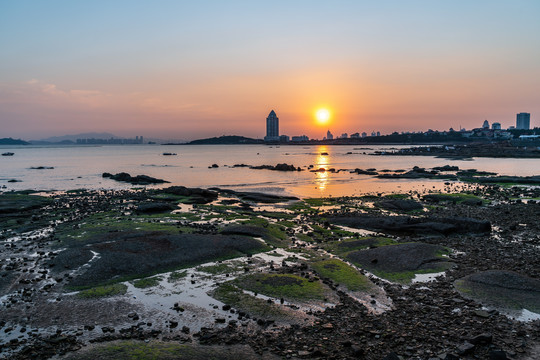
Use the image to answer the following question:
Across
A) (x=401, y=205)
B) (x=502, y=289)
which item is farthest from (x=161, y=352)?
(x=401, y=205)

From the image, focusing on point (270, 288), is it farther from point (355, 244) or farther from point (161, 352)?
point (355, 244)

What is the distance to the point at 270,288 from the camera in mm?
17953

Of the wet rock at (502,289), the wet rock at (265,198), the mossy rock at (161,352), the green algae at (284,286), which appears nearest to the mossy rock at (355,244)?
the green algae at (284,286)

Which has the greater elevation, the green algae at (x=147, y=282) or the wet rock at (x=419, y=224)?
the wet rock at (x=419, y=224)

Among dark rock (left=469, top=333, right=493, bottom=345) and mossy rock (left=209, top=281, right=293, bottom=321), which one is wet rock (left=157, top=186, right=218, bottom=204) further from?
dark rock (left=469, top=333, right=493, bottom=345)

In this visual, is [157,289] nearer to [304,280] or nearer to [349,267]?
[304,280]

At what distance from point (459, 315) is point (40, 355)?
15.7 meters

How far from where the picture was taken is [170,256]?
23094 millimetres

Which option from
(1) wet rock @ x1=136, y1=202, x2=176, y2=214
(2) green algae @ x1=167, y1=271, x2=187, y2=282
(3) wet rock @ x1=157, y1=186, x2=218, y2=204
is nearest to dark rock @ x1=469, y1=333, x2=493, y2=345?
(2) green algae @ x1=167, y1=271, x2=187, y2=282

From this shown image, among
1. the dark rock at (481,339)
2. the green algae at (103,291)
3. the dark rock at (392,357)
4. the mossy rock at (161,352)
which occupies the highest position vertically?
the dark rock at (392,357)

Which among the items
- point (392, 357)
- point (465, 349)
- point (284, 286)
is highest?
point (392, 357)

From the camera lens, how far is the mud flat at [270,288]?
1279 cm

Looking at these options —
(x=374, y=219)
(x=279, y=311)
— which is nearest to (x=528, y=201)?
(x=374, y=219)

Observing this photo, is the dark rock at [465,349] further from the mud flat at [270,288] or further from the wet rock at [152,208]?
the wet rock at [152,208]
